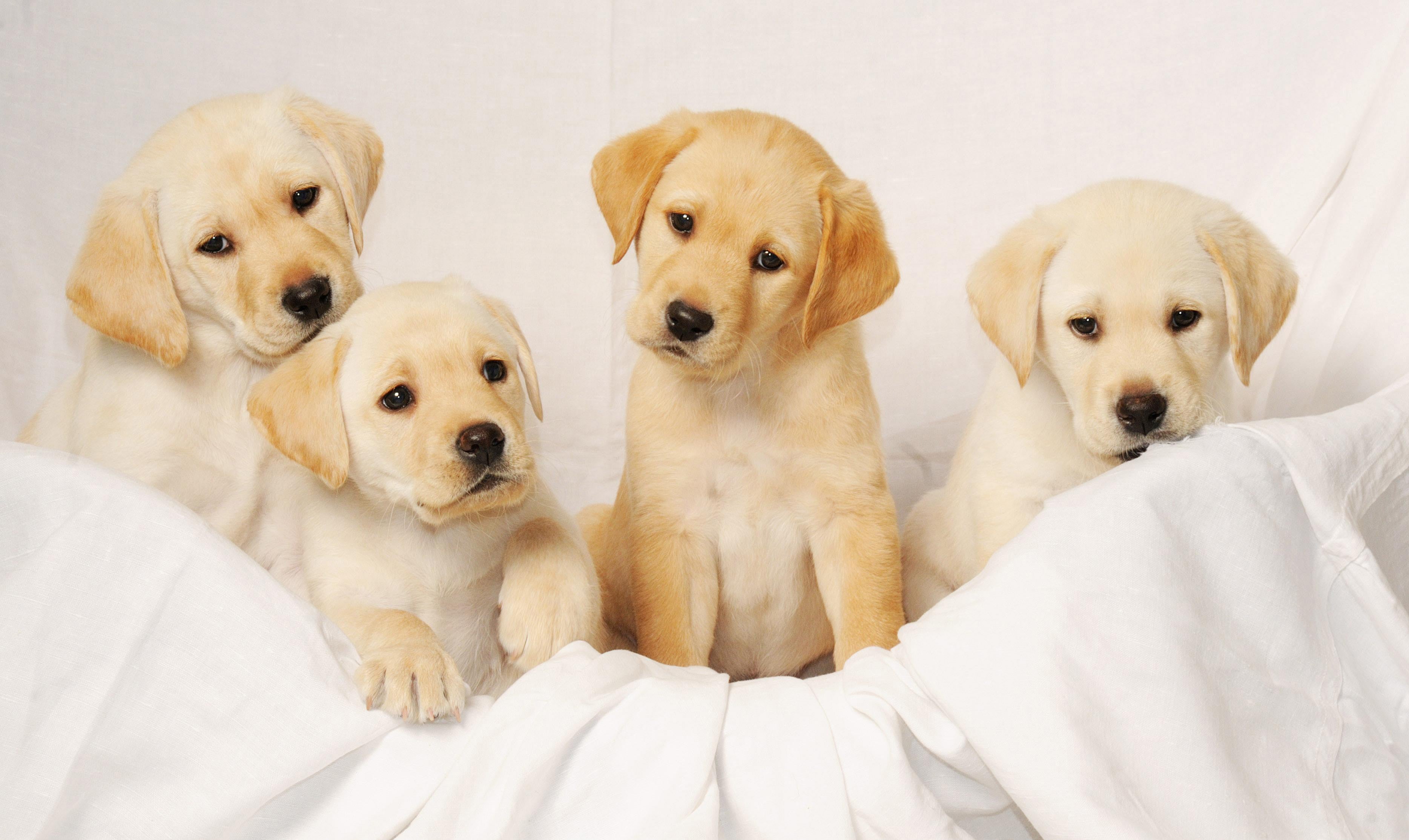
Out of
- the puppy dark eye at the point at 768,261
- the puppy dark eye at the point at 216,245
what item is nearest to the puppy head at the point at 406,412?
the puppy dark eye at the point at 216,245

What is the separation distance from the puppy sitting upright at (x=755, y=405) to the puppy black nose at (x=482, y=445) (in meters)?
0.46

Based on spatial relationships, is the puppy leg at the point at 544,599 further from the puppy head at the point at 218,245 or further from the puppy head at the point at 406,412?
the puppy head at the point at 218,245

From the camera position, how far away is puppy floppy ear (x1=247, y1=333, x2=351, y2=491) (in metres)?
2.64

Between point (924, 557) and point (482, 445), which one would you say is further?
point (924, 557)

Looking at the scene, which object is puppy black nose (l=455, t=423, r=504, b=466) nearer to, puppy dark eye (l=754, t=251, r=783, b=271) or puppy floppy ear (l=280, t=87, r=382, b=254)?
puppy dark eye (l=754, t=251, r=783, b=271)

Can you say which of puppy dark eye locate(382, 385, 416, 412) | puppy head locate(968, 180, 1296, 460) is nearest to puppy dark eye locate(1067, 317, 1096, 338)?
puppy head locate(968, 180, 1296, 460)

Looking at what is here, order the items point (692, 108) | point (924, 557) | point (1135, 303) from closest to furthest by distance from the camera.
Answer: point (1135, 303)
point (924, 557)
point (692, 108)

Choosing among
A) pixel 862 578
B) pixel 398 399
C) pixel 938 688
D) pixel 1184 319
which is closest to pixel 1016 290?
pixel 1184 319

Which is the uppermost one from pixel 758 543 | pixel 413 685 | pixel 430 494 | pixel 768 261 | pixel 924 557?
pixel 768 261

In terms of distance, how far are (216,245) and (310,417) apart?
0.59 meters

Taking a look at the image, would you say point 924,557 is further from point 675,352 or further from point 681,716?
point 681,716

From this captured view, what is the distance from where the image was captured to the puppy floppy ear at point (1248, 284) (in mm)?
2822

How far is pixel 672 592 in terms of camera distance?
312 centimetres

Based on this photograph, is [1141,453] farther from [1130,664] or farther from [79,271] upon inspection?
[79,271]
